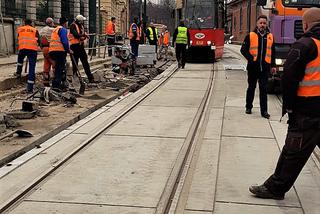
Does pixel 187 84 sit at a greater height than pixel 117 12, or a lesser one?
lesser

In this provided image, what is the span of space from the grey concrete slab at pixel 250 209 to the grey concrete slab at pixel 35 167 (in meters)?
2.20

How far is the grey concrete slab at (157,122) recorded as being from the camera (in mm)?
8724

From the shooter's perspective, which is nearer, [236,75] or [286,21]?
[286,21]

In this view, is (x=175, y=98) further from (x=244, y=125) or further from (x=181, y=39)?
(x=181, y=39)

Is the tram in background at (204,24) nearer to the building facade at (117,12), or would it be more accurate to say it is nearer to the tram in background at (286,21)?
the tram in background at (286,21)

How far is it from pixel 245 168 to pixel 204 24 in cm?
1854

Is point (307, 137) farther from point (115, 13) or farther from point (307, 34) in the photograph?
point (115, 13)

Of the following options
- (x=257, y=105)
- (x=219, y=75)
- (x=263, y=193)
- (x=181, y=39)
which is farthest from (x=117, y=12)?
(x=263, y=193)

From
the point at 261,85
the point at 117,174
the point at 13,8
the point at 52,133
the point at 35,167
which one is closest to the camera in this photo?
the point at 117,174

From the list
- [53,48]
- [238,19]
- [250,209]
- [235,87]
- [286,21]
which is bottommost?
[250,209]

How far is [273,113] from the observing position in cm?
1091

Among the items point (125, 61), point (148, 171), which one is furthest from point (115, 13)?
point (148, 171)

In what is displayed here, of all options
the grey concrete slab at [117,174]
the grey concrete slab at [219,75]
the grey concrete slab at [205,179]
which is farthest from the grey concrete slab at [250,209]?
the grey concrete slab at [219,75]

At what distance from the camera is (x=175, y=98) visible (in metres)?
12.9
